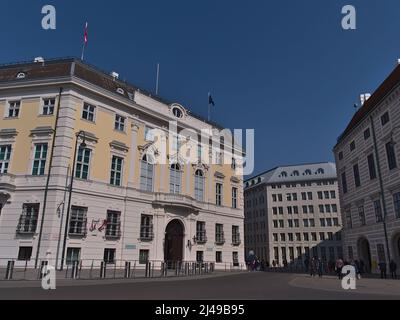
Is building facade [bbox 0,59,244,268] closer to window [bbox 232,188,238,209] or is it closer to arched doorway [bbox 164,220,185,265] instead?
arched doorway [bbox 164,220,185,265]

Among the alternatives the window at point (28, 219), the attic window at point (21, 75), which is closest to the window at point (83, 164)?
the window at point (28, 219)

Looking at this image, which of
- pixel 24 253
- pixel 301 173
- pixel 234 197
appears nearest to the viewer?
pixel 24 253

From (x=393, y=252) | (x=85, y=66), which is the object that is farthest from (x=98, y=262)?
(x=393, y=252)

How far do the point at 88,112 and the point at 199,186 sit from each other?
15072 mm

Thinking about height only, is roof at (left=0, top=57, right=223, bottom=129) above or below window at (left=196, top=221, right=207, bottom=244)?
above

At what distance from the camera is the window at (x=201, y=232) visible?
36094 mm

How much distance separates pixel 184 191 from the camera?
3631cm

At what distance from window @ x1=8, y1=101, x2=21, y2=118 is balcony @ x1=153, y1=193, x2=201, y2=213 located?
14689 millimetres

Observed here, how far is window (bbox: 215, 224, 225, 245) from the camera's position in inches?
1510

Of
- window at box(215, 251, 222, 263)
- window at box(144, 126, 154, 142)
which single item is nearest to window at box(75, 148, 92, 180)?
window at box(144, 126, 154, 142)

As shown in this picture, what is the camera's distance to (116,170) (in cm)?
3070

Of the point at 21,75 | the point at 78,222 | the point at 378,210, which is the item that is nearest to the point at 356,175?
the point at 378,210

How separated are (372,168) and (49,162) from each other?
3014 centimetres

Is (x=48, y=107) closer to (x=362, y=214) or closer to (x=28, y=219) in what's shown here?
(x=28, y=219)
